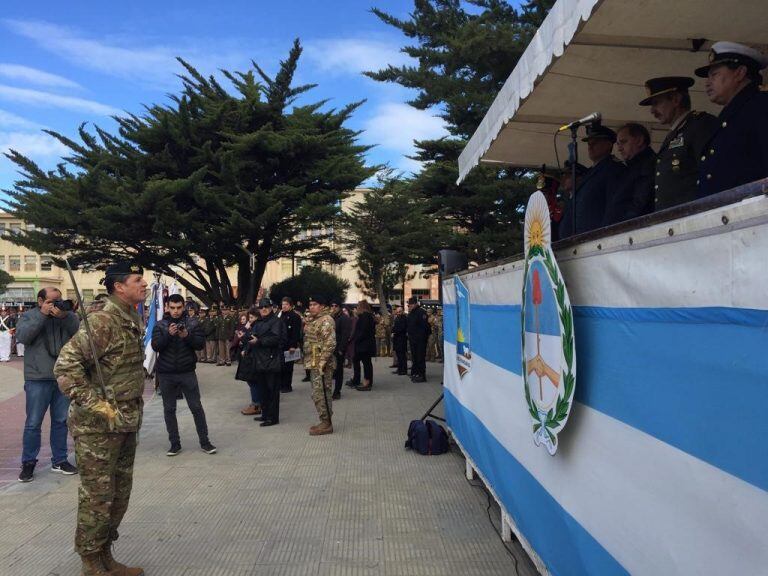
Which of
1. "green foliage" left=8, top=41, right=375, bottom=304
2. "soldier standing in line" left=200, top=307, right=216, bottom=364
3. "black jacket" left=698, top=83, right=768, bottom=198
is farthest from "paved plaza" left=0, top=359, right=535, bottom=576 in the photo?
"green foliage" left=8, top=41, right=375, bottom=304

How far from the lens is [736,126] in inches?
87.9

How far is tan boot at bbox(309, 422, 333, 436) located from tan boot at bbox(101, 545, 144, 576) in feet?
13.4

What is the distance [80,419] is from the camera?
3572 millimetres

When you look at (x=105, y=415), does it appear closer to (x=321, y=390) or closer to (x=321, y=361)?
(x=321, y=361)

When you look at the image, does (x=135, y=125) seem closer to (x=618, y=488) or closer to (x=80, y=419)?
(x=80, y=419)

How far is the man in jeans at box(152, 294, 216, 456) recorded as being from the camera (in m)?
6.79

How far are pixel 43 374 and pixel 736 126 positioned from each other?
640cm

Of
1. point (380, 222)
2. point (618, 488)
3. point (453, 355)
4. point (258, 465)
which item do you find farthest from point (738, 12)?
point (380, 222)

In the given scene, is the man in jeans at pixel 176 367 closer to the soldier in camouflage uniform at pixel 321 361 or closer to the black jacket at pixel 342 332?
the soldier in camouflage uniform at pixel 321 361

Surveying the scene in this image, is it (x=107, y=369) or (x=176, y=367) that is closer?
(x=107, y=369)

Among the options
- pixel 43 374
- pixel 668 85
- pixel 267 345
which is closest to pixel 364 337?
pixel 267 345

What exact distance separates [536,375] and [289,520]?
8.98 feet

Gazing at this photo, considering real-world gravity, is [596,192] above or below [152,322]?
above

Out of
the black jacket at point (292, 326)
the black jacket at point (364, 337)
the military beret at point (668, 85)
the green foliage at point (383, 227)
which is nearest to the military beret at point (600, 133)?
the military beret at point (668, 85)
